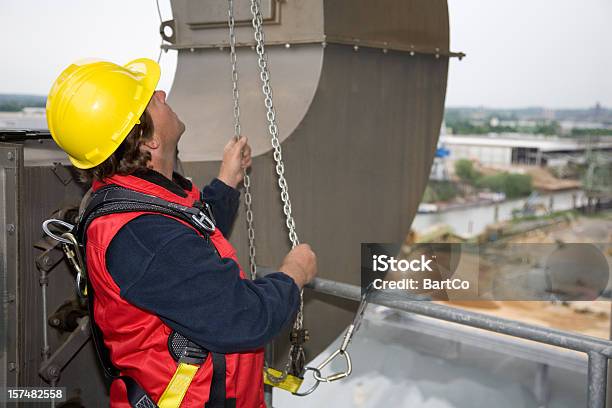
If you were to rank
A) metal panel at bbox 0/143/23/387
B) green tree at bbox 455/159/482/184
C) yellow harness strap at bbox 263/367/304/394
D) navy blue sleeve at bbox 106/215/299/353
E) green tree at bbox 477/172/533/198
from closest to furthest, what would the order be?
navy blue sleeve at bbox 106/215/299/353 → metal panel at bbox 0/143/23/387 → yellow harness strap at bbox 263/367/304/394 → green tree at bbox 455/159/482/184 → green tree at bbox 477/172/533/198

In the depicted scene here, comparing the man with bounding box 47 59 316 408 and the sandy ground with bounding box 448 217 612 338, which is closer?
the man with bounding box 47 59 316 408

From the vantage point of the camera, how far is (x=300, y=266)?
4.43 feet

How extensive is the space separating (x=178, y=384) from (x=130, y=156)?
1.54ft

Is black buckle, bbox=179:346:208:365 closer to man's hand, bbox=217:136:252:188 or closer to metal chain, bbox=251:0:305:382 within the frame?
metal chain, bbox=251:0:305:382

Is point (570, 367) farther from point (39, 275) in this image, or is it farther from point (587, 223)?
point (587, 223)

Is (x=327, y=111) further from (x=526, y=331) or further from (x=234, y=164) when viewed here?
(x=526, y=331)

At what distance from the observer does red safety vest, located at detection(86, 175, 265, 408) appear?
1152 millimetres

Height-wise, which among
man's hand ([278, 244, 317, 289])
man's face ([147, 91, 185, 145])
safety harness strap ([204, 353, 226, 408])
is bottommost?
safety harness strap ([204, 353, 226, 408])

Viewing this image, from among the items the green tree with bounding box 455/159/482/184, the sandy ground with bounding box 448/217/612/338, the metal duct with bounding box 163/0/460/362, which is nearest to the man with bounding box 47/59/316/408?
the metal duct with bounding box 163/0/460/362

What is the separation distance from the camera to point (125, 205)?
1.14 meters

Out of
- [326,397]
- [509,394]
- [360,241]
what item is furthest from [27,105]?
[509,394]

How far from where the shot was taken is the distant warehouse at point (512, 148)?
13435 millimetres

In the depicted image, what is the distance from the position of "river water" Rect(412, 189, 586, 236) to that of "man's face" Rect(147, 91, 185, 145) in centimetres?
1247

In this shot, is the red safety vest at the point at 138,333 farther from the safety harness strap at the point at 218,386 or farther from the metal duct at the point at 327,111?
the metal duct at the point at 327,111
